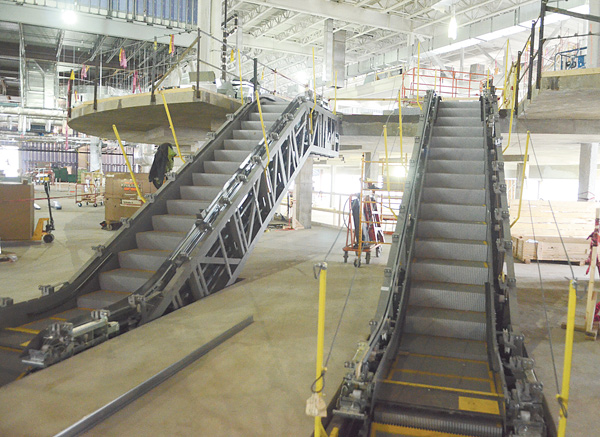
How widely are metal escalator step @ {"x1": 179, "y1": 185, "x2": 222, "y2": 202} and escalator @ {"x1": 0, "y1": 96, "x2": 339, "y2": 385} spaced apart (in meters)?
0.02

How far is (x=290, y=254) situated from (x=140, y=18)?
10075 mm

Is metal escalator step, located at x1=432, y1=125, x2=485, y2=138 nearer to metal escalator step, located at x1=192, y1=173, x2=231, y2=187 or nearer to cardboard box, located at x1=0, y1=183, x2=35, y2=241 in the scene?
metal escalator step, located at x1=192, y1=173, x2=231, y2=187

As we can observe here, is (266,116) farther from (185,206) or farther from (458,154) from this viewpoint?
(458,154)

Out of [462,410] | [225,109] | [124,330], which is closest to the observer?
[462,410]

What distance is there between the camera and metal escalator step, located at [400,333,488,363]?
4973 mm

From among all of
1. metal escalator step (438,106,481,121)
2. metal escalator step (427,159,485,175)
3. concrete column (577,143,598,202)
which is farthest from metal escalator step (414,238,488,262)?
concrete column (577,143,598,202)

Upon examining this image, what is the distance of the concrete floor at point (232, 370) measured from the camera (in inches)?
144

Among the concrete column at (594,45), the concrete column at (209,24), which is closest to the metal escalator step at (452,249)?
the concrete column at (594,45)

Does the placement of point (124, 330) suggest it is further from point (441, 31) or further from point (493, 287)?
point (441, 31)

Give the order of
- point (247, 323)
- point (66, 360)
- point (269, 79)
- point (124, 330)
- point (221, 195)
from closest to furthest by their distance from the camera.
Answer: point (66, 360)
point (124, 330)
point (247, 323)
point (221, 195)
point (269, 79)

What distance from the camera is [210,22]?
15.8m

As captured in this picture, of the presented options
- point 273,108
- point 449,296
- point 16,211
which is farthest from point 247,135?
point 16,211

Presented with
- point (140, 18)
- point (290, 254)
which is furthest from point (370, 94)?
point (290, 254)

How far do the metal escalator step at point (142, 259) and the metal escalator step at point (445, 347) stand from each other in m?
3.84
